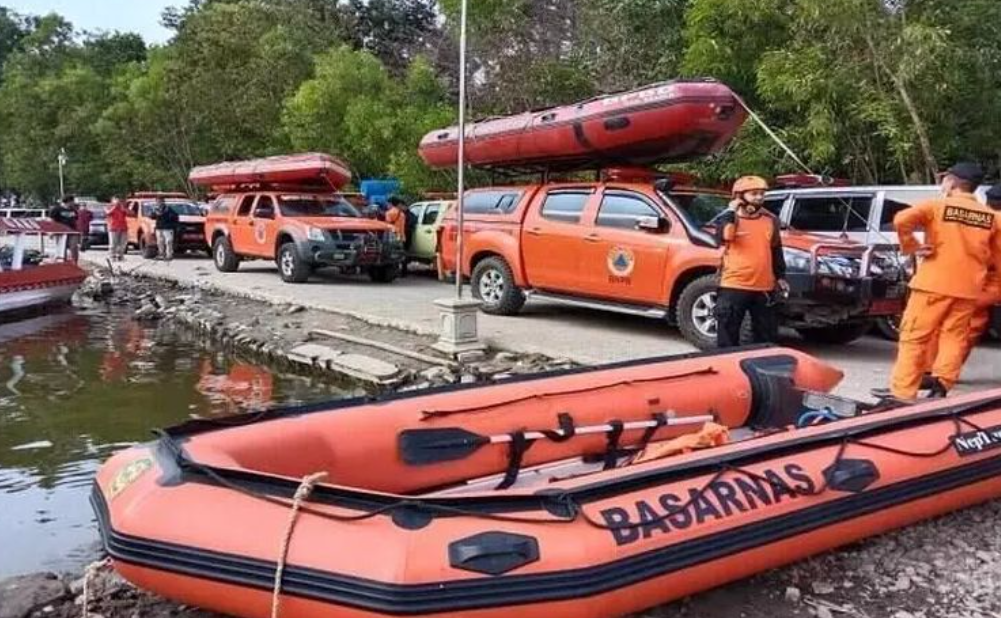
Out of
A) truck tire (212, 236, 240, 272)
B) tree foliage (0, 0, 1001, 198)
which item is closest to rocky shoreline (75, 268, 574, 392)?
truck tire (212, 236, 240, 272)

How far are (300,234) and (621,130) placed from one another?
7.43 m

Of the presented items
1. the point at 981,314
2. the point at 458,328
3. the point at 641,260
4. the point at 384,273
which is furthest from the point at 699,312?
the point at 384,273

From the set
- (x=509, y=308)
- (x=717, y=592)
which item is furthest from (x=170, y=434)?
(x=509, y=308)

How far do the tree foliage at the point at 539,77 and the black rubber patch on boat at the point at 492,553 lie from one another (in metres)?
9.65

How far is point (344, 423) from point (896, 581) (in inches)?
105

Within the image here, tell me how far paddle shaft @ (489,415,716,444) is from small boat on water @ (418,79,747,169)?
4128 millimetres

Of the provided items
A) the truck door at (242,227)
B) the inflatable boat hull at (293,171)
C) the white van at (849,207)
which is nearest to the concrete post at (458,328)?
the white van at (849,207)

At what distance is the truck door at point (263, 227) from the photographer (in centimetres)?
1623

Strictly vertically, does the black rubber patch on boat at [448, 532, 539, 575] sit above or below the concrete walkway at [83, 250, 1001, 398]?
above

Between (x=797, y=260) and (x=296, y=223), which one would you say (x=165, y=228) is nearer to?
(x=296, y=223)

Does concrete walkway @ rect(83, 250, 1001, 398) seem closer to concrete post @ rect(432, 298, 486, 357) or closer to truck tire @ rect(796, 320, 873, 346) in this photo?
truck tire @ rect(796, 320, 873, 346)

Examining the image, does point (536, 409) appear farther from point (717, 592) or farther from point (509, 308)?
point (509, 308)

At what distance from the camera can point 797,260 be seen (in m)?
8.27

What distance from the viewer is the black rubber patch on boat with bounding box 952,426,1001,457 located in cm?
470
